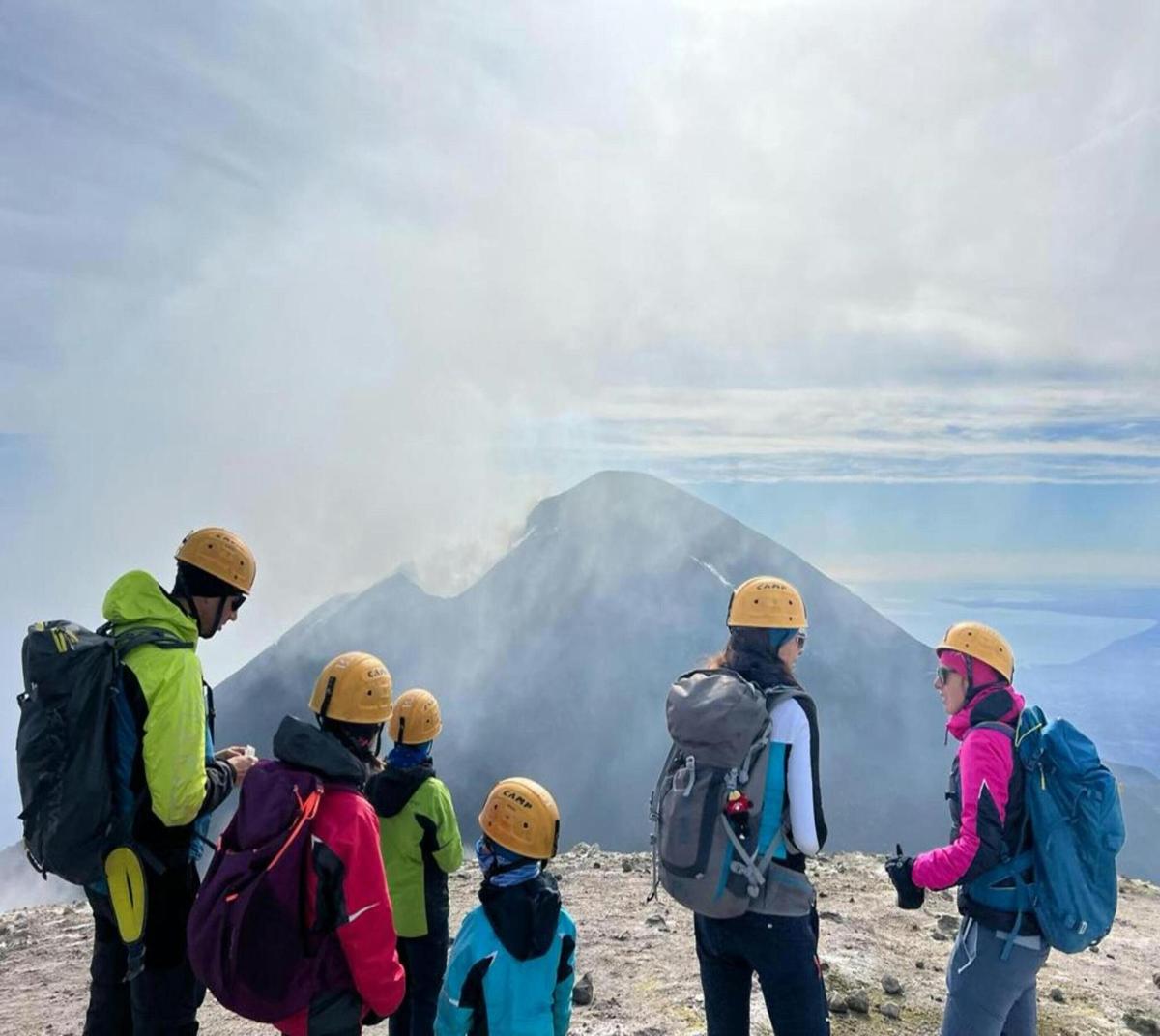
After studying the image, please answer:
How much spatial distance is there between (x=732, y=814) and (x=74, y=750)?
11.0ft

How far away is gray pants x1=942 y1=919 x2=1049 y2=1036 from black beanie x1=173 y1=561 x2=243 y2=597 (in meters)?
4.67

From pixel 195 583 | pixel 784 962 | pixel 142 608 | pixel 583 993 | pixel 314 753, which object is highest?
pixel 195 583

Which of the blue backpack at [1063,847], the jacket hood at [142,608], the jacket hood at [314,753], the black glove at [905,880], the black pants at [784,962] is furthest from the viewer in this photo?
the black glove at [905,880]

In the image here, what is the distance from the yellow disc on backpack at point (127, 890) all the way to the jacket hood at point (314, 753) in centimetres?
120

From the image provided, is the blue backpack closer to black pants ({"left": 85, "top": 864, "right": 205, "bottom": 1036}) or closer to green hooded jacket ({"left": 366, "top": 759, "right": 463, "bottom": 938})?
green hooded jacket ({"left": 366, "top": 759, "right": 463, "bottom": 938})

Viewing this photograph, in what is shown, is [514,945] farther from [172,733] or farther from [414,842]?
[172,733]

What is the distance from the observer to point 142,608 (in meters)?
4.79

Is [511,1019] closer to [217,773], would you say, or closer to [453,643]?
[217,773]

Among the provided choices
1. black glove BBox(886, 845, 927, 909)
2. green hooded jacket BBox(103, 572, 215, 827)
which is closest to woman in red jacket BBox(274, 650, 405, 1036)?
green hooded jacket BBox(103, 572, 215, 827)

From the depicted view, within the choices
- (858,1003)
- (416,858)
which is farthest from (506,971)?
(858,1003)

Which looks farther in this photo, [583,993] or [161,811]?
[583,993]

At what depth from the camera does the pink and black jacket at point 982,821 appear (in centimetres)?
471

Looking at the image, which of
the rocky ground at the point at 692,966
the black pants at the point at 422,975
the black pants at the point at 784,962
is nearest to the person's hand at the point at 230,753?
the black pants at the point at 422,975

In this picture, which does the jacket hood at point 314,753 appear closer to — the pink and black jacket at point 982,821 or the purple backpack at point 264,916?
the purple backpack at point 264,916
